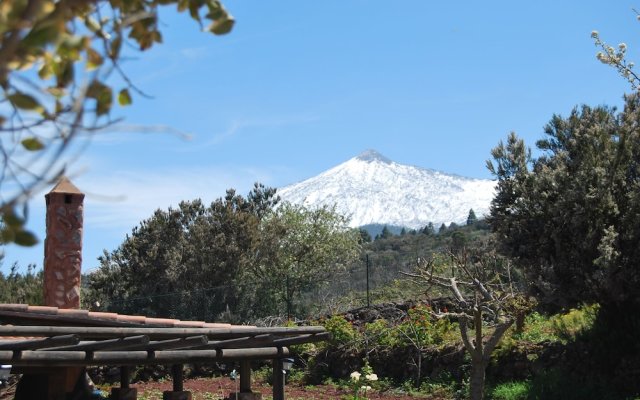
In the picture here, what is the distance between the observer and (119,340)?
291 inches

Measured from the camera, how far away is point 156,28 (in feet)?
7.60

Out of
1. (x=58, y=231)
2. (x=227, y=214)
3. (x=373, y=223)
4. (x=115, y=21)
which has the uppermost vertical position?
(x=373, y=223)

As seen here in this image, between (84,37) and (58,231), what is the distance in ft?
36.6

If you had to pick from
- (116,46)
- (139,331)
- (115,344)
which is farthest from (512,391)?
(116,46)

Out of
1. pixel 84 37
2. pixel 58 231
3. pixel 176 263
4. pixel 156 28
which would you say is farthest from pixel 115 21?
pixel 176 263

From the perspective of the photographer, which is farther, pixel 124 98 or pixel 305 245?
pixel 305 245

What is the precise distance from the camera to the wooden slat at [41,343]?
7.01m

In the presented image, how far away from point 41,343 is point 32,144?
5.41 m

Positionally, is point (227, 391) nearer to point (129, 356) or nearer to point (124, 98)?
point (129, 356)

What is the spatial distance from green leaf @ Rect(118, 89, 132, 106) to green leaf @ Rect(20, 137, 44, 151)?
26 centimetres

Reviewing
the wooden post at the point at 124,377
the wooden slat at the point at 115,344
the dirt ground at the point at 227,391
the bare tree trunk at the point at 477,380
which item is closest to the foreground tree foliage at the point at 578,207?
the bare tree trunk at the point at 477,380

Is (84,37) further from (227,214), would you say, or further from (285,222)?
(285,222)

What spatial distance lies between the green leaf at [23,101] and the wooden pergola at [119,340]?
5.52 metres

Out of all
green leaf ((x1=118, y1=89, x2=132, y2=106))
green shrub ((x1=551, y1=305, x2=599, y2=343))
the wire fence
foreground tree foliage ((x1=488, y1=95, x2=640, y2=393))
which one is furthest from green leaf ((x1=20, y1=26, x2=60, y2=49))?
the wire fence
